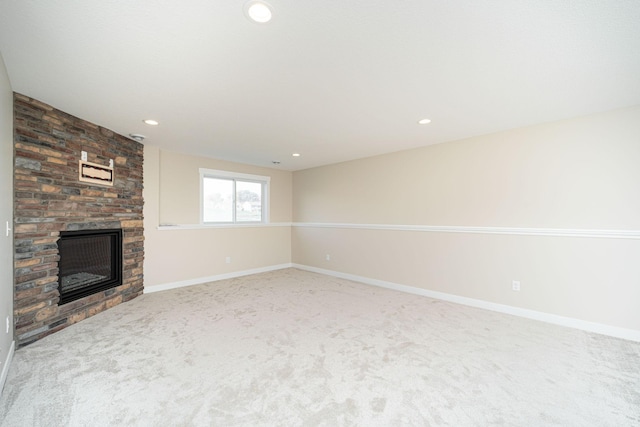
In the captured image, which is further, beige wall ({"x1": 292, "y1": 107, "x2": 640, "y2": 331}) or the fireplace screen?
the fireplace screen

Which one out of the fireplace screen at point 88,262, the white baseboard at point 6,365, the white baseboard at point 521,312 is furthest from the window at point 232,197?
the white baseboard at point 6,365

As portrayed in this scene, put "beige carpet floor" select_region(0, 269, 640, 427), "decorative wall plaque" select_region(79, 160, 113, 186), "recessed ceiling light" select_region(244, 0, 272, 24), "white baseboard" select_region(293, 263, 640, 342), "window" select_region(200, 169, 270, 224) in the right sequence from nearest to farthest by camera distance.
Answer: "recessed ceiling light" select_region(244, 0, 272, 24) → "beige carpet floor" select_region(0, 269, 640, 427) → "white baseboard" select_region(293, 263, 640, 342) → "decorative wall plaque" select_region(79, 160, 113, 186) → "window" select_region(200, 169, 270, 224)

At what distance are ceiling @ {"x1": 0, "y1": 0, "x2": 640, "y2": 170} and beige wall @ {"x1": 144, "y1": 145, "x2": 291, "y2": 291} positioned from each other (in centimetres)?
141

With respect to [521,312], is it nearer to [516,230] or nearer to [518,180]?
[516,230]

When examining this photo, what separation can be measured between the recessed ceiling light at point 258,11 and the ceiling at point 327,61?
0.13ft

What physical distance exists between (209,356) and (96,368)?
843 mm

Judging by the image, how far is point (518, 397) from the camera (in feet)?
6.17

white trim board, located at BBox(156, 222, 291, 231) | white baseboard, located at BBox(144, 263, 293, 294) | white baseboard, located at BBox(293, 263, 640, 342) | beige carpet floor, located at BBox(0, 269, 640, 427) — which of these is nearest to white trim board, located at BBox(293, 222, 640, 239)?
white baseboard, located at BBox(293, 263, 640, 342)

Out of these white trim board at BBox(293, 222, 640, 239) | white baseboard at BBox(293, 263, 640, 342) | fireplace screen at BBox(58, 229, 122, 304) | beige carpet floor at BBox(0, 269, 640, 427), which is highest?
white trim board at BBox(293, 222, 640, 239)

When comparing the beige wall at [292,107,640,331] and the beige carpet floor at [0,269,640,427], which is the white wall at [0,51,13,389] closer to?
the beige carpet floor at [0,269,640,427]

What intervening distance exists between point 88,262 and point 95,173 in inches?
43.2

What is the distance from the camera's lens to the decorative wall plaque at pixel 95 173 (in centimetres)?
323

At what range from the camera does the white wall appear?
80.0 inches

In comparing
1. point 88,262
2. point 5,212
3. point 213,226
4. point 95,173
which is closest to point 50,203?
point 95,173
